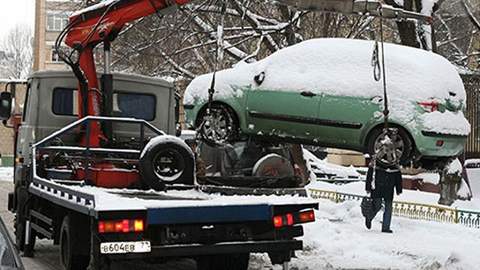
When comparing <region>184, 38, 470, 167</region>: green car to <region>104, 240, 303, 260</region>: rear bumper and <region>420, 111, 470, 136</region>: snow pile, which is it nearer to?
<region>420, 111, 470, 136</region>: snow pile

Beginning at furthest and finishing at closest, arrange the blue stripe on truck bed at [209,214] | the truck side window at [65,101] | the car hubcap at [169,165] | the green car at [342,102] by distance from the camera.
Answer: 1. the green car at [342,102]
2. the truck side window at [65,101]
3. the car hubcap at [169,165]
4. the blue stripe on truck bed at [209,214]

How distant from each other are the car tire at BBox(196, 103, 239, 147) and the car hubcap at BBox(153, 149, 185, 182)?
3.95 meters

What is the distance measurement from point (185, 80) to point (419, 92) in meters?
13.1

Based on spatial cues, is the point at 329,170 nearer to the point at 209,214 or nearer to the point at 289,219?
the point at 289,219

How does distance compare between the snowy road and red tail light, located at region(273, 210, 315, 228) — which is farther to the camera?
the snowy road

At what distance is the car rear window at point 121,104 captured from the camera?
10.1 metres

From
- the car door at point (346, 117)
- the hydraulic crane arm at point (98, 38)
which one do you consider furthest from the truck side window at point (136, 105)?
the car door at point (346, 117)

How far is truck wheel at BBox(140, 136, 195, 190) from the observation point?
813cm

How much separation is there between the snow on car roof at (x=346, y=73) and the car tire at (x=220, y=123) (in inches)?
10.7

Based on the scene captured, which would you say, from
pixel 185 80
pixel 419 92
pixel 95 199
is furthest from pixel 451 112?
pixel 185 80

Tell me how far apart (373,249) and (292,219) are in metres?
3.32

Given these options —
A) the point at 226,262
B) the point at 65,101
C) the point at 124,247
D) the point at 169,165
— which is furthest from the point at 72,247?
the point at 65,101

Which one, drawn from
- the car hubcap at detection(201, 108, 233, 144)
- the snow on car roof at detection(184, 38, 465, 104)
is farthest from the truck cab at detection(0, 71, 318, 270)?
the snow on car roof at detection(184, 38, 465, 104)

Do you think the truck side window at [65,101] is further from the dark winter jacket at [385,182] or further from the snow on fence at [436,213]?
the snow on fence at [436,213]
